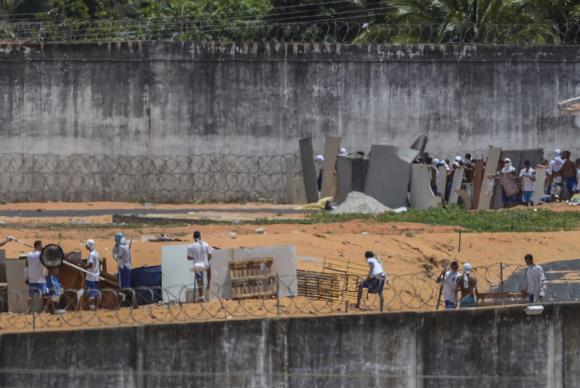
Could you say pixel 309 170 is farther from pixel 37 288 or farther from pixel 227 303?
pixel 37 288

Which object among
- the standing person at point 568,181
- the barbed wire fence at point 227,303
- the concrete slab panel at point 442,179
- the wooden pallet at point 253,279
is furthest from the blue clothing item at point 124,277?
the standing person at point 568,181

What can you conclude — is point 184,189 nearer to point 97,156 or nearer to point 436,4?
point 97,156

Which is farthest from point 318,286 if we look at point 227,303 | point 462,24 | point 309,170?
point 462,24

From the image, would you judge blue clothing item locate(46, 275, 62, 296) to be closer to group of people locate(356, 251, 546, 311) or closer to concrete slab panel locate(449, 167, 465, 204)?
group of people locate(356, 251, 546, 311)

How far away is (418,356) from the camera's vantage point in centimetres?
2659

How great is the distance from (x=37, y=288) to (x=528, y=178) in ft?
54.5

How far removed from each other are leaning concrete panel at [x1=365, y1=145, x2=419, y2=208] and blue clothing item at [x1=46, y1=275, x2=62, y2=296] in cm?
1431

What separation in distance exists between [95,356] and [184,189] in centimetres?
1879

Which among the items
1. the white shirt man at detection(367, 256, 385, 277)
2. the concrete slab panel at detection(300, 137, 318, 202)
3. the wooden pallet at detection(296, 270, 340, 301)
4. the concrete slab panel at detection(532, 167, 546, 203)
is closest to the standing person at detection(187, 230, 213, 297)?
the wooden pallet at detection(296, 270, 340, 301)

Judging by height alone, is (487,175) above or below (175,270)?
above

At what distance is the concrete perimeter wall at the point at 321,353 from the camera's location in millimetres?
24875

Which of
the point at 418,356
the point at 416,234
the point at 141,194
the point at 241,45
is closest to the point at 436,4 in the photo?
the point at 241,45

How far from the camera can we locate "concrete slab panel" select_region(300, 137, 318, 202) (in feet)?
139

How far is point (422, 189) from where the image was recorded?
40.1 meters
